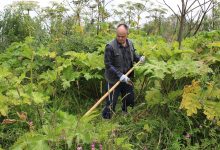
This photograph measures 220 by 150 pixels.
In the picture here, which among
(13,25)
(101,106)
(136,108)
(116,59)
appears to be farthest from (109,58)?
(13,25)

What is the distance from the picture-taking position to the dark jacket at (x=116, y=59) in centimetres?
598

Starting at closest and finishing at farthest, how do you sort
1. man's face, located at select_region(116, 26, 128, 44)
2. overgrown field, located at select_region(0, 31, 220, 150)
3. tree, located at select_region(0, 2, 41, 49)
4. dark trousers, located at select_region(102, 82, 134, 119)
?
overgrown field, located at select_region(0, 31, 220, 150)
man's face, located at select_region(116, 26, 128, 44)
dark trousers, located at select_region(102, 82, 134, 119)
tree, located at select_region(0, 2, 41, 49)

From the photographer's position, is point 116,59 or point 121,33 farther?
point 116,59

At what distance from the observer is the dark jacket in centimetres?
598

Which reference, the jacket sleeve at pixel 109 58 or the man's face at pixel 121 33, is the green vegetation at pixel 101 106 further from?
the man's face at pixel 121 33

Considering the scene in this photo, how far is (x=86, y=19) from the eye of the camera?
10.0 meters

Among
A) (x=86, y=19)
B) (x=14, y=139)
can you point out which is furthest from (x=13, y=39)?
(x=14, y=139)

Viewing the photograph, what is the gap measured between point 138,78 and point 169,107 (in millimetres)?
1209

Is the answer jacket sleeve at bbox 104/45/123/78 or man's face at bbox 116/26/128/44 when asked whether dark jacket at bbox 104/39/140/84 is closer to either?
jacket sleeve at bbox 104/45/123/78

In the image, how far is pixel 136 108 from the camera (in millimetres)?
5578

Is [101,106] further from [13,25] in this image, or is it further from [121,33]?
[13,25]

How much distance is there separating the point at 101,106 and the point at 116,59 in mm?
1068

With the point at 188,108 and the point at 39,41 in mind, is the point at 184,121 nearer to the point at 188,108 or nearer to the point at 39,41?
the point at 188,108

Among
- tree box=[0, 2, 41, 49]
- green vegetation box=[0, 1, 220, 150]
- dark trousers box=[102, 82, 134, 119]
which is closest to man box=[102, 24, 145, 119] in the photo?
dark trousers box=[102, 82, 134, 119]
